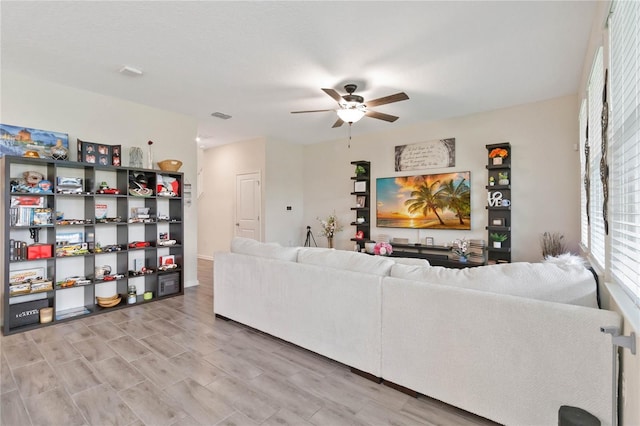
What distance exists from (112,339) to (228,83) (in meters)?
2.93

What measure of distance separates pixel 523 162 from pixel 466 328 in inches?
145

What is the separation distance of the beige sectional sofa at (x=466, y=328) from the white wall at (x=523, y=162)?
3156mm

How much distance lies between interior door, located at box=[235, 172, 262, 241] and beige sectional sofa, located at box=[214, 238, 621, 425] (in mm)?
3947

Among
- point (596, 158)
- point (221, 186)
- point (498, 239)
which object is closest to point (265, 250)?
point (596, 158)

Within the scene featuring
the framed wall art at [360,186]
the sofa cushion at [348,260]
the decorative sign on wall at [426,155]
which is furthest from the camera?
the framed wall art at [360,186]

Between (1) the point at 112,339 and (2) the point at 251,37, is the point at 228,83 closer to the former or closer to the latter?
(2) the point at 251,37

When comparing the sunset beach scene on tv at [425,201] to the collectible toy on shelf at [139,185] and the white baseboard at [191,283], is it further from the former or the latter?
the collectible toy on shelf at [139,185]

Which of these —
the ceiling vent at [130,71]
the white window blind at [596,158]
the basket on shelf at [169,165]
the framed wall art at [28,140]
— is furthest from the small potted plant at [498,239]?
the framed wall art at [28,140]

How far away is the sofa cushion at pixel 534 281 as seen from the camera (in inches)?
61.1

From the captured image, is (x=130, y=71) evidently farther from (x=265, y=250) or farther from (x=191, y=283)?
(x=191, y=283)

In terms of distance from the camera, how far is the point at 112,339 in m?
2.87

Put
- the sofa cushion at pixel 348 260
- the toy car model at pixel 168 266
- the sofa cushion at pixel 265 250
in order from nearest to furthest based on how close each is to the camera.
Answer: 1. the sofa cushion at pixel 348 260
2. the sofa cushion at pixel 265 250
3. the toy car model at pixel 168 266

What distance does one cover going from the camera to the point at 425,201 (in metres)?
5.34

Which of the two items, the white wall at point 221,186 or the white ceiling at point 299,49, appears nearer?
the white ceiling at point 299,49
